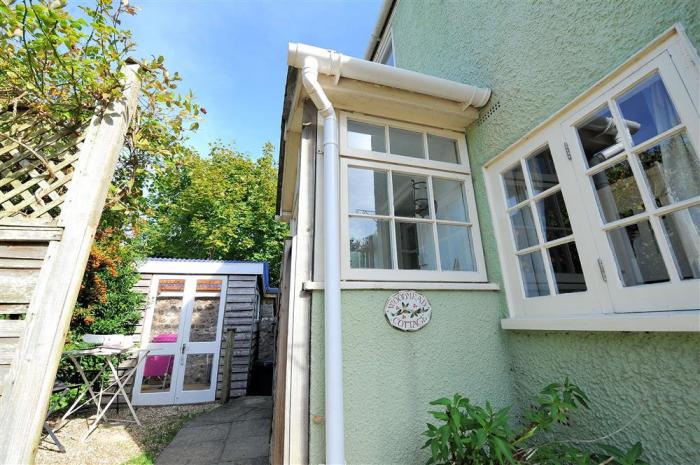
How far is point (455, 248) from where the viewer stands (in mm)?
2605

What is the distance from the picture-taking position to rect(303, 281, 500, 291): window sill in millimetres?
2099

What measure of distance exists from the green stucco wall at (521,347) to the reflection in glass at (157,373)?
6.04 metres

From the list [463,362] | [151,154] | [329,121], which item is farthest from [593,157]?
[151,154]

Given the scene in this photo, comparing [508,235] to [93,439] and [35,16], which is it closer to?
[35,16]

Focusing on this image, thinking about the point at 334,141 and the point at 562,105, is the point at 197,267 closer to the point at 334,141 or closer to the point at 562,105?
the point at 334,141

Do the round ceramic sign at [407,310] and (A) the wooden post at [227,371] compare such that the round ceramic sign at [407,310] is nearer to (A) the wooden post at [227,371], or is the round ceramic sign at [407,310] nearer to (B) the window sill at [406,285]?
(B) the window sill at [406,285]

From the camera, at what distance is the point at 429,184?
266 centimetres

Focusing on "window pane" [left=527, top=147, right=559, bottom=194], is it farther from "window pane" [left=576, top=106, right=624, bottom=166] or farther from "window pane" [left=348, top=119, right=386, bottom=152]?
"window pane" [left=348, top=119, right=386, bottom=152]

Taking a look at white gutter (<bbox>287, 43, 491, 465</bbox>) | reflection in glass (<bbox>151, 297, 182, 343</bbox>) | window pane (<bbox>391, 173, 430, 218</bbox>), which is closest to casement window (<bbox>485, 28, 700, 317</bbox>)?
window pane (<bbox>391, 173, 430, 218</bbox>)

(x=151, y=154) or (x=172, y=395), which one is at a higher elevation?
(x=151, y=154)

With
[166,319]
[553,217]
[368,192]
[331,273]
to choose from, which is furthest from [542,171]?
[166,319]

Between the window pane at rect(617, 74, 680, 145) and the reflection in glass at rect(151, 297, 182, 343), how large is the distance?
797 centimetres

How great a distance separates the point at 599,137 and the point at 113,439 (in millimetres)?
6445

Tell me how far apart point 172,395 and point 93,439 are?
2.28m
